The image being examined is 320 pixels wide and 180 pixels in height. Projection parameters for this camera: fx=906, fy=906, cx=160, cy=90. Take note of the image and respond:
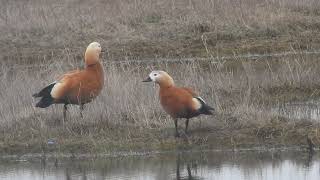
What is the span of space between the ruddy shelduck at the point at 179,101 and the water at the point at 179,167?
529mm

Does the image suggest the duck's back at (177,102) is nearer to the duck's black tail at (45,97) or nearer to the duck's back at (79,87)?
the duck's back at (79,87)

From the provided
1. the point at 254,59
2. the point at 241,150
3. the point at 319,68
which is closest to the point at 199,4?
the point at 254,59

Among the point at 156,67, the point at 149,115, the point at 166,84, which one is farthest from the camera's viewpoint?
the point at 156,67

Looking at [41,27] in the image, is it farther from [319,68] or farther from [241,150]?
[241,150]

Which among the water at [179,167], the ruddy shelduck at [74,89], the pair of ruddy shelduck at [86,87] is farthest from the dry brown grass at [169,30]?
the water at [179,167]

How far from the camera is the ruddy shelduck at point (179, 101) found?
1165cm

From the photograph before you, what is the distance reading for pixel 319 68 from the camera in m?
16.8

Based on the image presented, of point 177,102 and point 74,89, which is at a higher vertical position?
point 74,89

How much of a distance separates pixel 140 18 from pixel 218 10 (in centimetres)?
197

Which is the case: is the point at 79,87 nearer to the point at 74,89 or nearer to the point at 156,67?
the point at 74,89

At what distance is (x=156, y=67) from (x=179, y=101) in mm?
7891

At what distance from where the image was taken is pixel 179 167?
10.9 meters

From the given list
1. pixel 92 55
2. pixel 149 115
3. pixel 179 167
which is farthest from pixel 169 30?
pixel 179 167

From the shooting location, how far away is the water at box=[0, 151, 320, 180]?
34.1 feet
